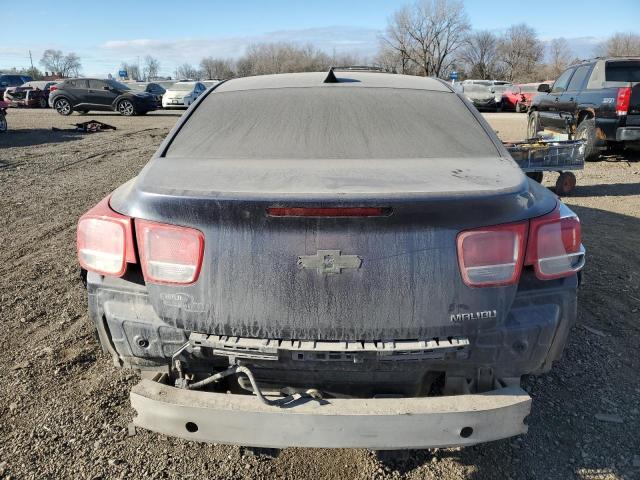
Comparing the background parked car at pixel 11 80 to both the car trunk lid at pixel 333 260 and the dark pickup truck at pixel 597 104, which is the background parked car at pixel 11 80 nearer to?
the dark pickup truck at pixel 597 104

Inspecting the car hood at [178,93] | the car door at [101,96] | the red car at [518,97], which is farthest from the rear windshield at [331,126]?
the red car at [518,97]

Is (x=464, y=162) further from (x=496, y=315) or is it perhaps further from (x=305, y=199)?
(x=305, y=199)

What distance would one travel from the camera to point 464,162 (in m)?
2.20

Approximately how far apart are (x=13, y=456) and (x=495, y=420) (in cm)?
222

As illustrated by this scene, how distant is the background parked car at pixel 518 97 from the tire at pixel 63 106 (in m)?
24.0

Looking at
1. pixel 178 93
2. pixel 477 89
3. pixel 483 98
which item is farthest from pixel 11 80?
pixel 483 98

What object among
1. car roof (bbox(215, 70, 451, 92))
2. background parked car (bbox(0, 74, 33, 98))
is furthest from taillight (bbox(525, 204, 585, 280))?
background parked car (bbox(0, 74, 33, 98))

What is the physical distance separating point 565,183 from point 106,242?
7527mm

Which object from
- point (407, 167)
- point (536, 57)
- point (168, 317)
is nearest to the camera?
point (168, 317)

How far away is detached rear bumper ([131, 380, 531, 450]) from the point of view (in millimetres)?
1734

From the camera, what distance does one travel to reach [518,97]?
29.1 meters

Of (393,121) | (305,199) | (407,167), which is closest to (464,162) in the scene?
(407,167)

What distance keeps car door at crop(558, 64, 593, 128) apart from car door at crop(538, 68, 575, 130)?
0.11 metres

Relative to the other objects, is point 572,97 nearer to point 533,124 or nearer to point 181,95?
point 533,124
